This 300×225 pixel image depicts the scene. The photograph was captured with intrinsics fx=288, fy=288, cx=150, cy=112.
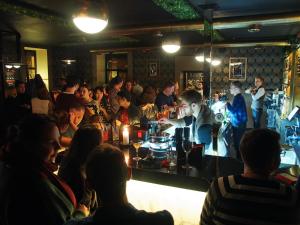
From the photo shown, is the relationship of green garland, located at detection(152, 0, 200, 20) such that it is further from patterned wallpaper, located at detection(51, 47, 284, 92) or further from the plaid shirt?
patterned wallpaper, located at detection(51, 47, 284, 92)

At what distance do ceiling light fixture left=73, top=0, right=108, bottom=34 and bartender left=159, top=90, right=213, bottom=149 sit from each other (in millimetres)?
1488

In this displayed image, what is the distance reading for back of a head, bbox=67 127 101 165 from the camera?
175 centimetres

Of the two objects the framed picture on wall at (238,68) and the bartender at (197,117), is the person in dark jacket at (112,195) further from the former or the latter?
the framed picture on wall at (238,68)

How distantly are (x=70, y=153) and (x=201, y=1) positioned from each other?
10.0 feet

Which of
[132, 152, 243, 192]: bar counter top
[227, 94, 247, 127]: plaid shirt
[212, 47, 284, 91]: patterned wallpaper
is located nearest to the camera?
[132, 152, 243, 192]: bar counter top

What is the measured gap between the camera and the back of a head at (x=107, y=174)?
3.61 feet

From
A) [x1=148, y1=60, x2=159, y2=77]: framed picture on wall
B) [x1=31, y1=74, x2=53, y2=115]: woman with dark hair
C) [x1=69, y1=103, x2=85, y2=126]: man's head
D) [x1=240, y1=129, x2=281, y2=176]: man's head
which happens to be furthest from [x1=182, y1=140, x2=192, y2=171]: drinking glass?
[x1=148, y1=60, x2=159, y2=77]: framed picture on wall

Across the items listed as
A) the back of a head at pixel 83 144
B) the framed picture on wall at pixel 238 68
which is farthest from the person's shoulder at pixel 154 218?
the framed picture on wall at pixel 238 68

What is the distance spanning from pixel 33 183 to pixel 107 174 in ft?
1.47

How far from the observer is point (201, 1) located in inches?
156

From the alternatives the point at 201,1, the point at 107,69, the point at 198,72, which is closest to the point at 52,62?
the point at 107,69

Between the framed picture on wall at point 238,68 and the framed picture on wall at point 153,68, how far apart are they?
8.62 ft

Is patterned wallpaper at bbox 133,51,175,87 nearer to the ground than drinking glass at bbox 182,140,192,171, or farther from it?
farther from it

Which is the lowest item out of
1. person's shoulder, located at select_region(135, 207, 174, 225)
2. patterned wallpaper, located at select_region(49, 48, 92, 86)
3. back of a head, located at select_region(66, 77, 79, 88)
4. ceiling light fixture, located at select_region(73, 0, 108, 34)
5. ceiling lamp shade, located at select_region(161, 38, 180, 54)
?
person's shoulder, located at select_region(135, 207, 174, 225)
